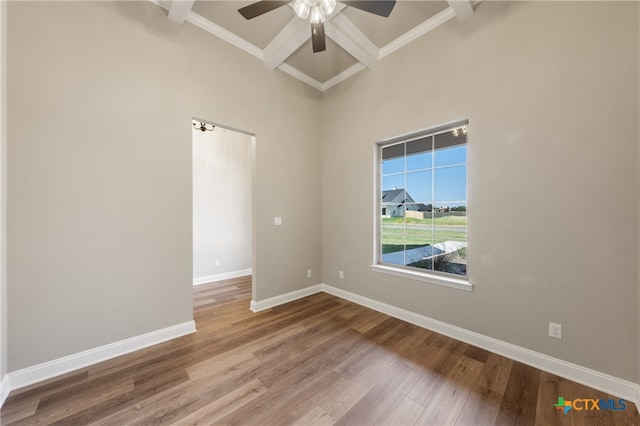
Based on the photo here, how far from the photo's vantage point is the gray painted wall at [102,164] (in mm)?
1729

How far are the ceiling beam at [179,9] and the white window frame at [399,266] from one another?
8.08 feet

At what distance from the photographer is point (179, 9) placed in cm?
223

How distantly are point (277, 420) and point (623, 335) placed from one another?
2450mm

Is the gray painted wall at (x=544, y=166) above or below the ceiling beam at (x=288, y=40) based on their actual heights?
below

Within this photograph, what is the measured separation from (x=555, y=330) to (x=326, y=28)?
352cm

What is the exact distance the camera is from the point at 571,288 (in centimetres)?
179

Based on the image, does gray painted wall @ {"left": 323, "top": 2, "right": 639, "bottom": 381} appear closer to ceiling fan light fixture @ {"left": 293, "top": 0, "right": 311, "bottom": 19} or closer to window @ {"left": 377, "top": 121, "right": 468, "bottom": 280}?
window @ {"left": 377, "top": 121, "right": 468, "bottom": 280}

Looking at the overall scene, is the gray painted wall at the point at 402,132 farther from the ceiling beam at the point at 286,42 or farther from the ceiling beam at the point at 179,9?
the ceiling beam at the point at 286,42

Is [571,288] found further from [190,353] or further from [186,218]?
[186,218]

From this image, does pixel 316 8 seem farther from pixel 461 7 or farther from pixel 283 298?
pixel 283 298

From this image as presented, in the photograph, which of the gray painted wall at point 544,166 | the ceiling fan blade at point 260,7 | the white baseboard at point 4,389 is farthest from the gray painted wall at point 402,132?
the ceiling fan blade at point 260,7

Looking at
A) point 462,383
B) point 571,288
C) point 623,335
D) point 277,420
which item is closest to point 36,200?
point 277,420

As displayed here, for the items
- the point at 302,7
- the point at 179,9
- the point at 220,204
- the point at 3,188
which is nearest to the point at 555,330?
the point at 302,7

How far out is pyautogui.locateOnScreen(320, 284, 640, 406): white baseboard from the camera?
1.60 meters
